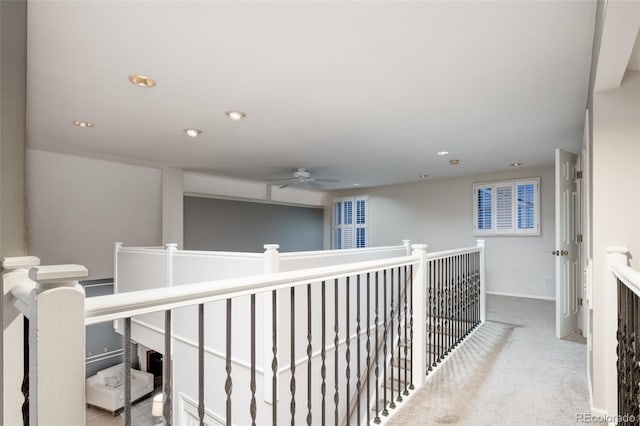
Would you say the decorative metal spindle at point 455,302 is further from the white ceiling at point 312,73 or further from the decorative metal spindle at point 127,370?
the decorative metal spindle at point 127,370

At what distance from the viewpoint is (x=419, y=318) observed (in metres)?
2.35

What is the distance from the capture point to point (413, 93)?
8.56ft

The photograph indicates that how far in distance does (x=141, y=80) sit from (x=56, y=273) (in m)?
2.28

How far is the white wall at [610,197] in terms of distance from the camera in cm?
182

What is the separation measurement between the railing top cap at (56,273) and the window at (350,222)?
7.73 m

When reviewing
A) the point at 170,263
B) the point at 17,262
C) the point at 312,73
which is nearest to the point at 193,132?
the point at 170,263

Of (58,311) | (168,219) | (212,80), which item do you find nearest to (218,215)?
(168,219)

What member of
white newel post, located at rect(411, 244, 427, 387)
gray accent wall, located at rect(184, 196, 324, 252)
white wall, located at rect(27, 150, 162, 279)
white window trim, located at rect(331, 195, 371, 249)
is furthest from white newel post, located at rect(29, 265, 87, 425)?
white window trim, located at rect(331, 195, 371, 249)

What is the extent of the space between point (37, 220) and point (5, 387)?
4.64 metres

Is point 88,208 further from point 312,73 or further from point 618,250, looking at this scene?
point 618,250

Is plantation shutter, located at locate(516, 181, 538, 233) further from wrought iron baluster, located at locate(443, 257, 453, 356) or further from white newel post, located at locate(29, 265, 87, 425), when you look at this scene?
white newel post, located at locate(29, 265, 87, 425)

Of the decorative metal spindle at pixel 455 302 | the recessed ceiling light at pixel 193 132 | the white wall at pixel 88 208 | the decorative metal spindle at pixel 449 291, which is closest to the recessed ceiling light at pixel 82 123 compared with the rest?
the recessed ceiling light at pixel 193 132

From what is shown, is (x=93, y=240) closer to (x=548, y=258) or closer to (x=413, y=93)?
(x=413, y=93)

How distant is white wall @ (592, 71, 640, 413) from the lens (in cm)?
182
